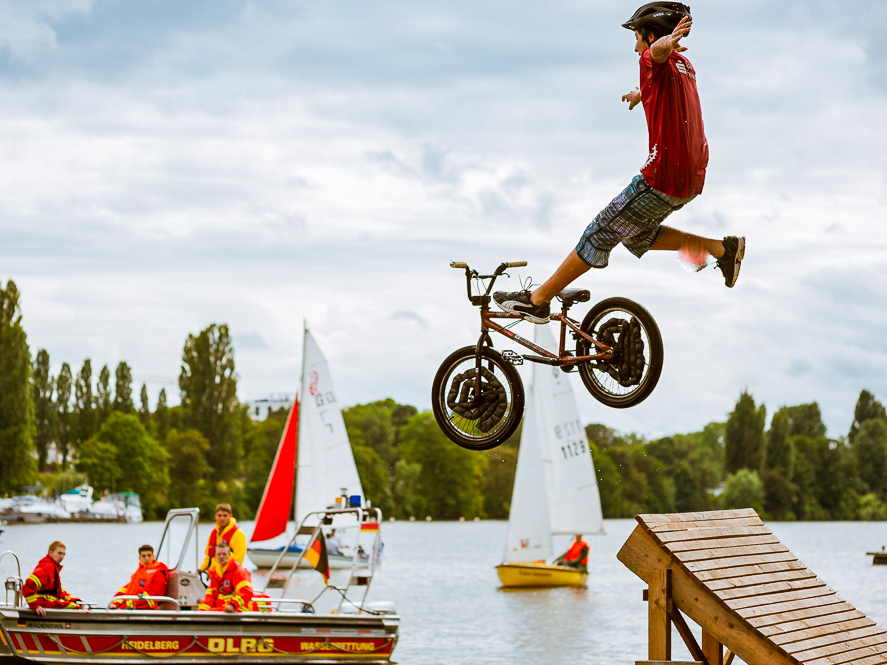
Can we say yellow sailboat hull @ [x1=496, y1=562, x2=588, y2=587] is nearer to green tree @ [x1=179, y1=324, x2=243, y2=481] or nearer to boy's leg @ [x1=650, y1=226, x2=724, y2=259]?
boy's leg @ [x1=650, y1=226, x2=724, y2=259]

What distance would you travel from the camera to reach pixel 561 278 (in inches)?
405

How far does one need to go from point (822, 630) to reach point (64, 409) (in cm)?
14183

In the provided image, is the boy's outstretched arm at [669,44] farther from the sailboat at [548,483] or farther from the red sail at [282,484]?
the red sail at [282,484]

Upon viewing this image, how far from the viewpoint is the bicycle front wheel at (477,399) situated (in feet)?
35.4

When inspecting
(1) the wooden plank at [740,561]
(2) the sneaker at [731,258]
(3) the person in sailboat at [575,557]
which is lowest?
(3) the person in sailboat at [575,557]

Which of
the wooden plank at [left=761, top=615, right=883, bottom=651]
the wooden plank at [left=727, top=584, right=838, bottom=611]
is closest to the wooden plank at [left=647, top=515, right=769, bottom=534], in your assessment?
the wooden plank at [left=727, top=584, right=838, bottom=611]

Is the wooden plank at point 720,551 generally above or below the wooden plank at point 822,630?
above

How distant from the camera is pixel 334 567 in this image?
212 feet

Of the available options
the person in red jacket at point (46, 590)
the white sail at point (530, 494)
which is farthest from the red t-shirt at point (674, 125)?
the white sail at point (530, 494)

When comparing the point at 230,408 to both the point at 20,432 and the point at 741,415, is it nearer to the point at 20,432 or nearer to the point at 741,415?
the point at 20,432

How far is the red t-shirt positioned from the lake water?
33584 mm

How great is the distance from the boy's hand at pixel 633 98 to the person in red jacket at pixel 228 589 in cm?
1533

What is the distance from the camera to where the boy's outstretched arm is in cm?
912

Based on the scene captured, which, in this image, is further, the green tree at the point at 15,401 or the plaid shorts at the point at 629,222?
the green tree at the point at 15,401
